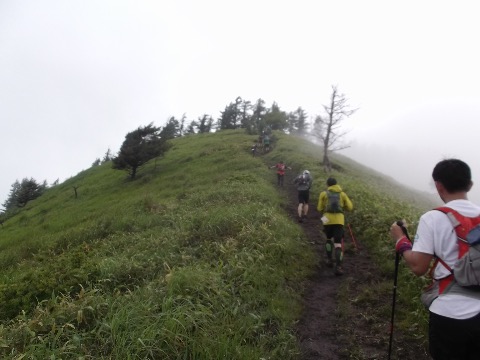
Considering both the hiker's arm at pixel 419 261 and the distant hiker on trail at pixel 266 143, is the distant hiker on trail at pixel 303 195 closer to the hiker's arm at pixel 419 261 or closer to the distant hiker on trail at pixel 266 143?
the hiker's arm at pixel 419 261

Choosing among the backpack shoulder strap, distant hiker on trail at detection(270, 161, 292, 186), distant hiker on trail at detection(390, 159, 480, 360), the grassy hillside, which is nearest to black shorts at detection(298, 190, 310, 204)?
the grassy hillside

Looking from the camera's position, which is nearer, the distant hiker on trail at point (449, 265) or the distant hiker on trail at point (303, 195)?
the distant hiker on trail at point (449, 265)

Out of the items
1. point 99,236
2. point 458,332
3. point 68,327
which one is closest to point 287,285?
point 68,327

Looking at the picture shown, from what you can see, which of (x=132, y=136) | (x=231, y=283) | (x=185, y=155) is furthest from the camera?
(x=185, y=155)

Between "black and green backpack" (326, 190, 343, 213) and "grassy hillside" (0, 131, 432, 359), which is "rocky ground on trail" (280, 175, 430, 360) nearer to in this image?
"grassy hillside" (0, 131, 432, 359)

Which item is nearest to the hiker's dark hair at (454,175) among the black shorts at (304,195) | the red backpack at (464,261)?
the red backpack at (464,261)

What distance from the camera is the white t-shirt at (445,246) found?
2.71 meters

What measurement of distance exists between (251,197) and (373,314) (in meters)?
9.15

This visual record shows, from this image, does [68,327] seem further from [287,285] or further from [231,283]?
[287,285]

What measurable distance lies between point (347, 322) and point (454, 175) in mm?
4333

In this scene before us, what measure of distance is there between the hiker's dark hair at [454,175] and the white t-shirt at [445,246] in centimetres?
15

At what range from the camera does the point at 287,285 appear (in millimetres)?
7633

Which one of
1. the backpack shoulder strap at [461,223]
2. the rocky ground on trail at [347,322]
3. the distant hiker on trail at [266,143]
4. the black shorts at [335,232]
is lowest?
the rocky ground on trail at [347,322]

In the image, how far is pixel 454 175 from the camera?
3.02 meters
